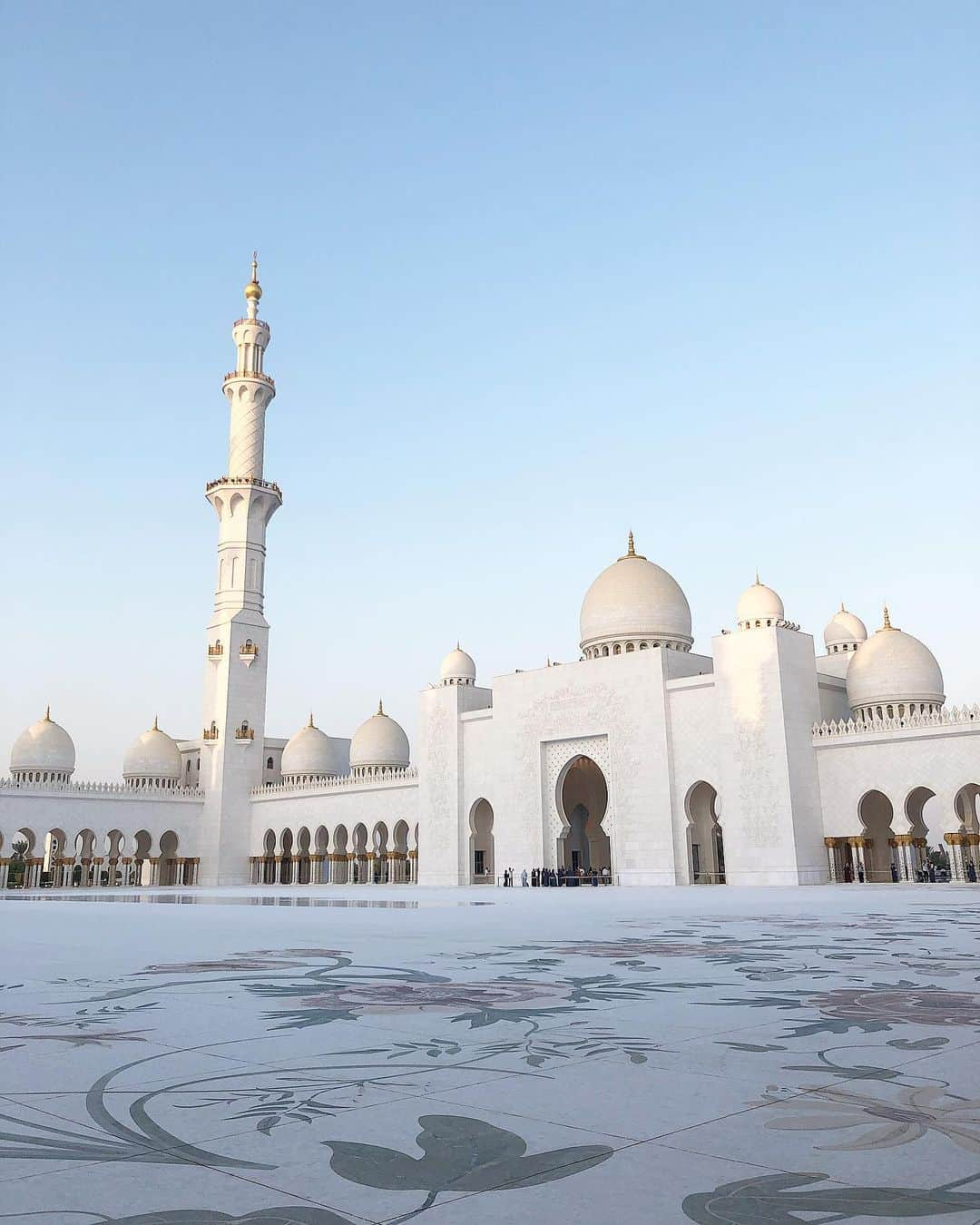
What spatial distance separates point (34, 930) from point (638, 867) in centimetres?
1941

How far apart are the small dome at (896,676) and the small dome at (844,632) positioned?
6163 millimetres

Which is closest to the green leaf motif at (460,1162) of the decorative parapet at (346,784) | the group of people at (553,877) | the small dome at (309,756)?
the group of people at (553,877)

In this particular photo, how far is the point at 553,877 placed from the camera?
1062 inches

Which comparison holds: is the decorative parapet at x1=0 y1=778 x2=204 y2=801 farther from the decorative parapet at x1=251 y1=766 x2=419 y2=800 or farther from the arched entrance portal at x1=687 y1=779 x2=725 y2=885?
the arched entrance portal at x1=687 y1=779 x2=725 y2=885

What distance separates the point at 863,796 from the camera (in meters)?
24.3

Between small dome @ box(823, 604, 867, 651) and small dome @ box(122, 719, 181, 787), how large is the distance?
25.2 metres

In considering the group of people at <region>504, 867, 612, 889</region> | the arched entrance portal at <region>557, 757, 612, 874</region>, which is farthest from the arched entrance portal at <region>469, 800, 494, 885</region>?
the group of people at <region>504, 867, 612, 889</region>

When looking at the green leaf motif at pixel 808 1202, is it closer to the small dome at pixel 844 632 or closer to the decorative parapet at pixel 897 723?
the decorative parapet at pixel 897 723

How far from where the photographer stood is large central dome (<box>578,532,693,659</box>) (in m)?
29.5

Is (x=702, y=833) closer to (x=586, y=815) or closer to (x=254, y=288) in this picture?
(x=586, y=815)

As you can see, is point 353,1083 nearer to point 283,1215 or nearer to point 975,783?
point 283,1215

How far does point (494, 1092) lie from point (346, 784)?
116ft

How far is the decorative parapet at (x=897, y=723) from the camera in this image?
22.5 metres

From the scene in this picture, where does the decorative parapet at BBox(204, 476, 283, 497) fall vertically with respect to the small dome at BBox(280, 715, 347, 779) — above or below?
above
